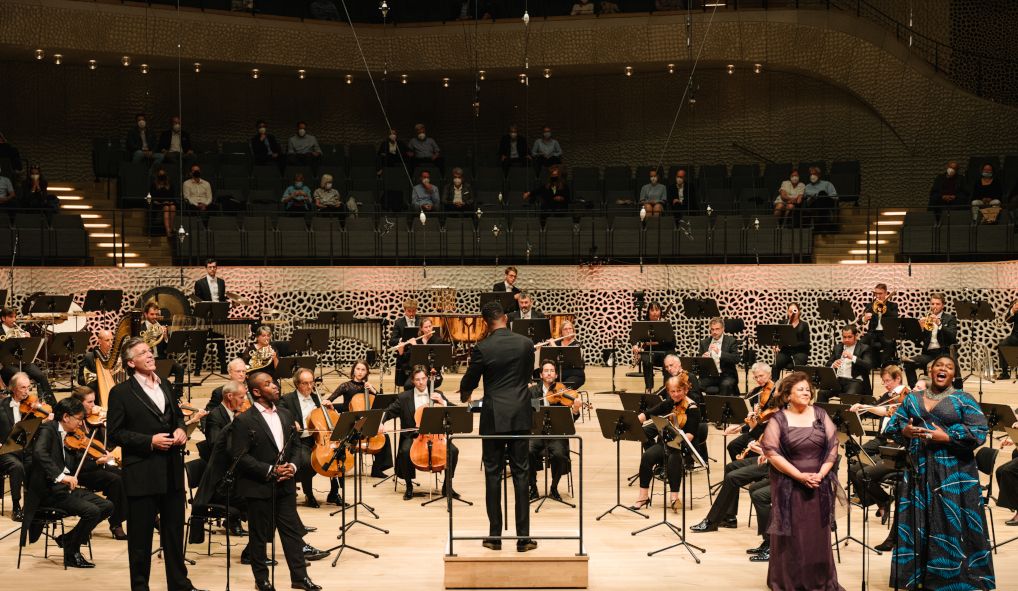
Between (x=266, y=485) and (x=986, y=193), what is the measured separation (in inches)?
536

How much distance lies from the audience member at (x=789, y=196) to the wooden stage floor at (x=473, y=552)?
307 inches

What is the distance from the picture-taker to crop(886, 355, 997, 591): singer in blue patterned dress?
23.8 ft

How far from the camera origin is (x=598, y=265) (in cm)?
1716

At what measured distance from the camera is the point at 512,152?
20.0 meters

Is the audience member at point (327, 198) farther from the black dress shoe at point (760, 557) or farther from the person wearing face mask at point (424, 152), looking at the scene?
the black dress shoe at point (760, 557)

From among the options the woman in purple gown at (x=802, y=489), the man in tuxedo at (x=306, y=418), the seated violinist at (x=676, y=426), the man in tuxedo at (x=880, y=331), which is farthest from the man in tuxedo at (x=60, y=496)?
the man in tuxedo at (x=880, y=331)

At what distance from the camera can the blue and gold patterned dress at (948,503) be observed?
725cm

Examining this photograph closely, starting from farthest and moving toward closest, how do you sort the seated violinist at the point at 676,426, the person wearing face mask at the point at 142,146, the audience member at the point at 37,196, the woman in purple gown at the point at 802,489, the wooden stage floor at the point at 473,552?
the person wearing face mask at the point at 142,146 < the audience member at the point at 37,196 < the seated violinist at the point at 676,426 < the wooden stage floor at the point at 473,552 < the woman in purple gown at the point at 802,489

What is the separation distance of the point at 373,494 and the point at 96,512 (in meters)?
2.79

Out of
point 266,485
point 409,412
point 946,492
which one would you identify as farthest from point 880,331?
point 266,485

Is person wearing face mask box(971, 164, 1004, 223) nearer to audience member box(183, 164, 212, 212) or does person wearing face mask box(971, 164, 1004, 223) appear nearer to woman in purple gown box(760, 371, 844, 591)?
woman in purple gown box(760, 371, 844, 591)

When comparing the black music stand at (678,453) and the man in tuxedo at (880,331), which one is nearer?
the black music stand at (678,453)

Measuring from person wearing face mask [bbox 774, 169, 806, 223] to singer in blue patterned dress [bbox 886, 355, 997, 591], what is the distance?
10524 mm

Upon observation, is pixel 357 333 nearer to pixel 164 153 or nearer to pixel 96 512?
pixel 164 153
